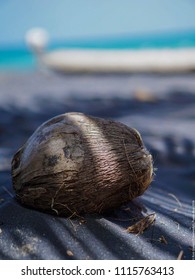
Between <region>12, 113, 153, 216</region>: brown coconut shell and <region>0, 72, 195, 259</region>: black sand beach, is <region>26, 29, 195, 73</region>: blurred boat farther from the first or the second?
<region>12, 113, 153, 216</region>: brown coconut shell

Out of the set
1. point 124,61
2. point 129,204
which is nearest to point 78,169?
point 129,204

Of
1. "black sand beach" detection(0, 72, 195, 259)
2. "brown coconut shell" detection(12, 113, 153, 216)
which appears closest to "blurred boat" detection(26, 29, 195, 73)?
"black sand beach" detection(0, 72, 195, 259)

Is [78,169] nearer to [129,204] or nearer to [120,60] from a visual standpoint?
[129,204]

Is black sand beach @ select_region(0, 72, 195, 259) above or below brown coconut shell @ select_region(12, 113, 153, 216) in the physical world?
below

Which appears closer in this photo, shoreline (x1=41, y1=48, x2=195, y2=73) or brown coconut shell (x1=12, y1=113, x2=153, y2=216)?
brown coconut shell (x1=12, y1=113, x2=153, y2=216)
